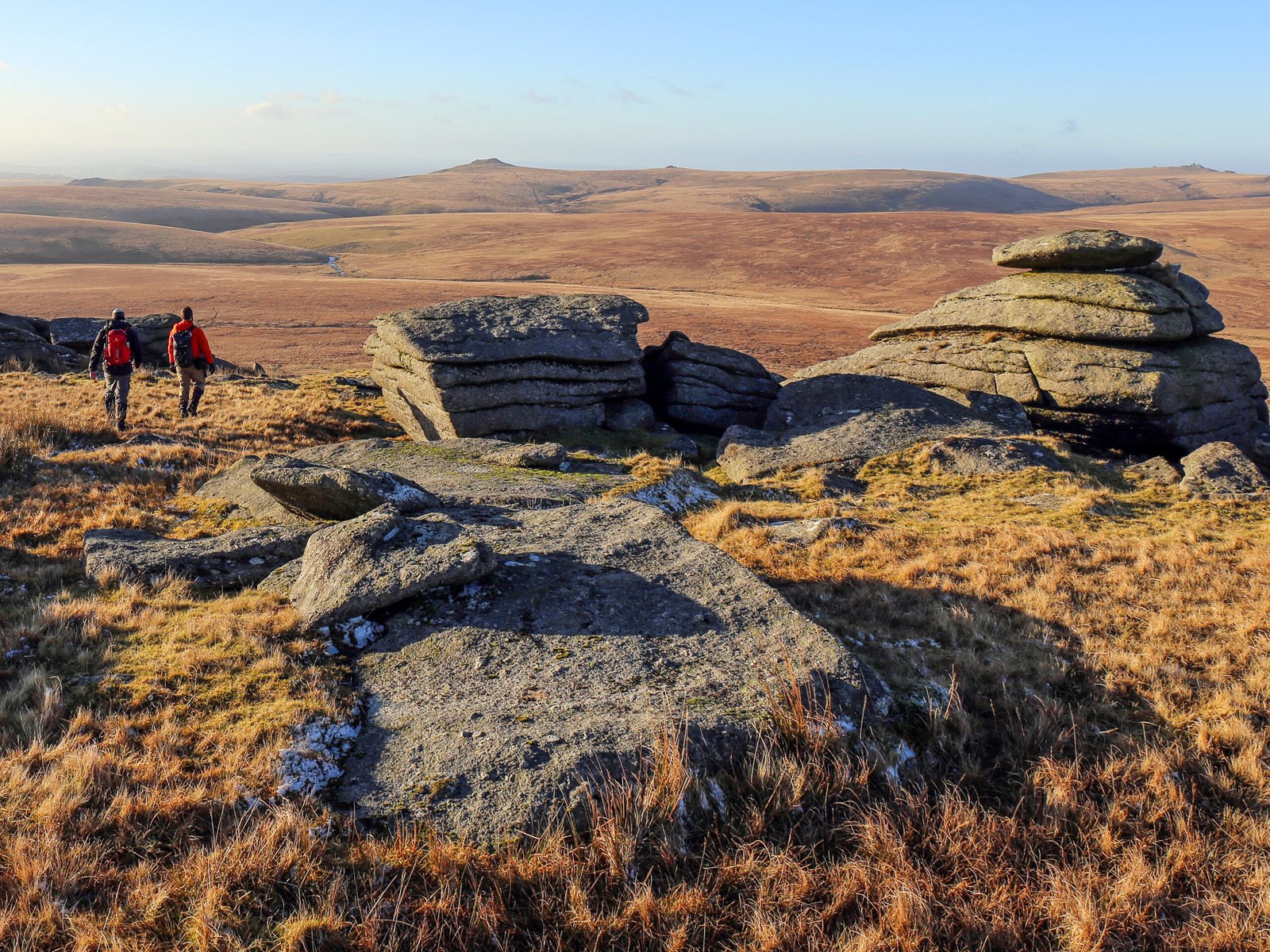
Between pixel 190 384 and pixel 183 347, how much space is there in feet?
3.55

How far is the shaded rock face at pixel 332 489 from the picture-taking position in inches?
406

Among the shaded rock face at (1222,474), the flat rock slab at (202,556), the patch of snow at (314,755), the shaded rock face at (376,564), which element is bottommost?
the shaded rock face at (1222,474)

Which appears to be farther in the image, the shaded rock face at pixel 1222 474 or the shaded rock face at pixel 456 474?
the shaded rock face at pixel 1222 474

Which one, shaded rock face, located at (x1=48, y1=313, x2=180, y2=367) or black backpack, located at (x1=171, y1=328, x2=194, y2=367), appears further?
shaded rock face, located at (x1=48, y1=313, x2=180, y2=367)

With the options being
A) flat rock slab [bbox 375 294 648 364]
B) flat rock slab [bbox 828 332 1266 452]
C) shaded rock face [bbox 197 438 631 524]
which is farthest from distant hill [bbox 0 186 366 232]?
flat rock slab [bbox 828 332 1266 452]

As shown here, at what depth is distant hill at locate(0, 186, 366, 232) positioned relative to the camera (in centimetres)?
14762

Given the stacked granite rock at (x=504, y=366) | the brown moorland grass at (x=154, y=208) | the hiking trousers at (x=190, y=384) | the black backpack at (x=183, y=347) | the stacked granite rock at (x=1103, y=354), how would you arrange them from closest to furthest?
the stacked granite rock at (x=504, y=366), the stacked granite rock at (x=1103, y=354), the black backpack at (x=183, y=347), the hiking trousers at (x=190, y=384), the brown moorland grass at (x=154, y=208)

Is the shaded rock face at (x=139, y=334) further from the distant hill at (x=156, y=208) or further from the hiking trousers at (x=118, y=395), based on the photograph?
the distant hill at (x=156, y=208)

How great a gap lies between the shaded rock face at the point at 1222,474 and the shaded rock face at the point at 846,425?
385 cm

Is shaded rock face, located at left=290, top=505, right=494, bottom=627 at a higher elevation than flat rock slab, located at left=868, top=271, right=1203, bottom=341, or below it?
below

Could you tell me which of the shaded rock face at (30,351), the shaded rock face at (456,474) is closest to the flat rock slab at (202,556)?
the shaded rock face at (456,474)

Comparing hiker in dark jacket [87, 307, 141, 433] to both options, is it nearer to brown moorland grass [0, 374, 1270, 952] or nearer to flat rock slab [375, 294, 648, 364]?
flat rock slab [375, 294, 648, 364]

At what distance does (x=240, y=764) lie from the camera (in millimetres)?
5793

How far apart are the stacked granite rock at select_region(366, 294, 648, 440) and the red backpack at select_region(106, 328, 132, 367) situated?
5906mm
